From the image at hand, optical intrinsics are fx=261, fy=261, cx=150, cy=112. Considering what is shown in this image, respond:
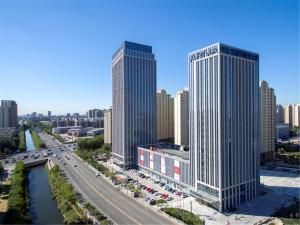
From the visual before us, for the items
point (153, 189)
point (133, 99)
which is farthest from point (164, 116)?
point (153, 189)

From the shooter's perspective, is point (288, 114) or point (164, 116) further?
point (288, 114)

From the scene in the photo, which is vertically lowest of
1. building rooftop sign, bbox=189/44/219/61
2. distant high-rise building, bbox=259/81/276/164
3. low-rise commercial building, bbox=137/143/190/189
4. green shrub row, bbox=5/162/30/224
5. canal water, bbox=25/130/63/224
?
canal water, bbox=25/130/63/224

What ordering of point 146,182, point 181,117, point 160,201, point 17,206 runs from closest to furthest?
point 17,206, point 160,201, point 146,182, point 181,117

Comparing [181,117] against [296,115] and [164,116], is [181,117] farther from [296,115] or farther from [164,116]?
[296,115]

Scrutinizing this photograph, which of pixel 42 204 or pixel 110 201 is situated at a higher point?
pixel 110 201

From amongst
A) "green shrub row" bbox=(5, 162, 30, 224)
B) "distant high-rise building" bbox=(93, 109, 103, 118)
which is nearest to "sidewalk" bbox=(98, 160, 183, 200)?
"green shrub row" bbox=(5, 162, 30, 224)

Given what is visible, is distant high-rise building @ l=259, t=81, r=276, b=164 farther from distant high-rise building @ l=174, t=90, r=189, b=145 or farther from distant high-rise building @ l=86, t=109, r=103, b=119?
distant high-rise building @ l=86, t=109, r=103, b=119

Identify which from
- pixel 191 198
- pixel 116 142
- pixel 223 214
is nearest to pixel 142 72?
pixel 116 142

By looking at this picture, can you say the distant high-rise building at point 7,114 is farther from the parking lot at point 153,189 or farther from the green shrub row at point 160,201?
the green shrub row at point 160,201
